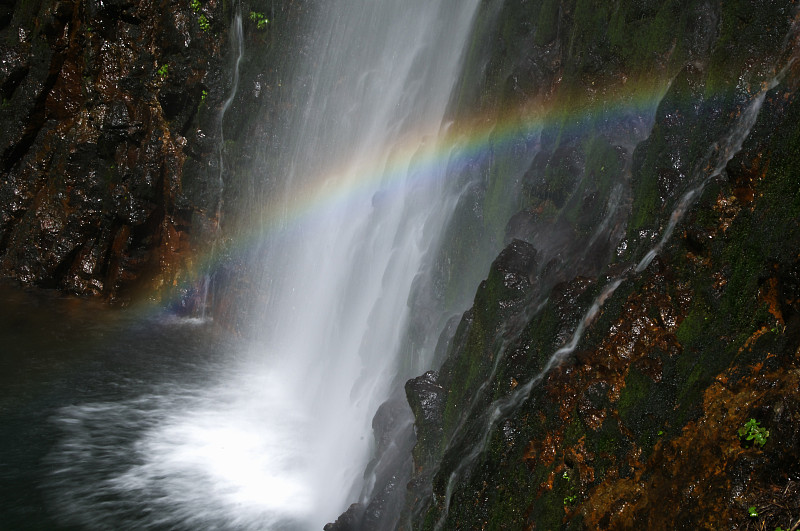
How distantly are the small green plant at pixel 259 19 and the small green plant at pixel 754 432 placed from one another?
56.7ft

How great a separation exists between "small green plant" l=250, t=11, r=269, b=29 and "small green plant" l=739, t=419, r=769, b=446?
17.3m

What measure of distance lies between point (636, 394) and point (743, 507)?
1500mm

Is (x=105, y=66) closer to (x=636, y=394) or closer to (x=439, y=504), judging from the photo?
(x=439, y=504)

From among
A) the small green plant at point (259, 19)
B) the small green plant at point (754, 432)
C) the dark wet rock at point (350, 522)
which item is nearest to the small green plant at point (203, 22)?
the small green plant at point (259, 19)

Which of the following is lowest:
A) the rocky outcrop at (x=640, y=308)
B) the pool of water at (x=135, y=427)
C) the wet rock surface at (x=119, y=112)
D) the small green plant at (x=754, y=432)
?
the small green plant at (x=754, y=432)

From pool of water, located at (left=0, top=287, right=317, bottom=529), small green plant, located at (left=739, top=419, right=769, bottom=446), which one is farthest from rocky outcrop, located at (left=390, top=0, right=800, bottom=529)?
pool of water, located at (left=0, top=287, right=317, bottom=529)

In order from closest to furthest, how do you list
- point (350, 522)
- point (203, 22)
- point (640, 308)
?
point (640, 308)
point (350, 522)
point (203, 22)

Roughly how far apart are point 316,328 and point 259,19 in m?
9.04

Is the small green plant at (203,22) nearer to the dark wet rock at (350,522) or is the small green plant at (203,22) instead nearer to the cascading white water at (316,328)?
the cascading white water at (316,328)

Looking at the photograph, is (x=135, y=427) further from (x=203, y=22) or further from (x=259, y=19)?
(x=259, y=19)

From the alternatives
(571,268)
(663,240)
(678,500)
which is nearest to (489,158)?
(571,268)

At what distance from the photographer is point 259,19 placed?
711 inches

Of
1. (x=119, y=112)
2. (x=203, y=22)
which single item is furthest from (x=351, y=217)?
(x=119, y=112)

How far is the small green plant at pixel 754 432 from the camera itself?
3.75 m
